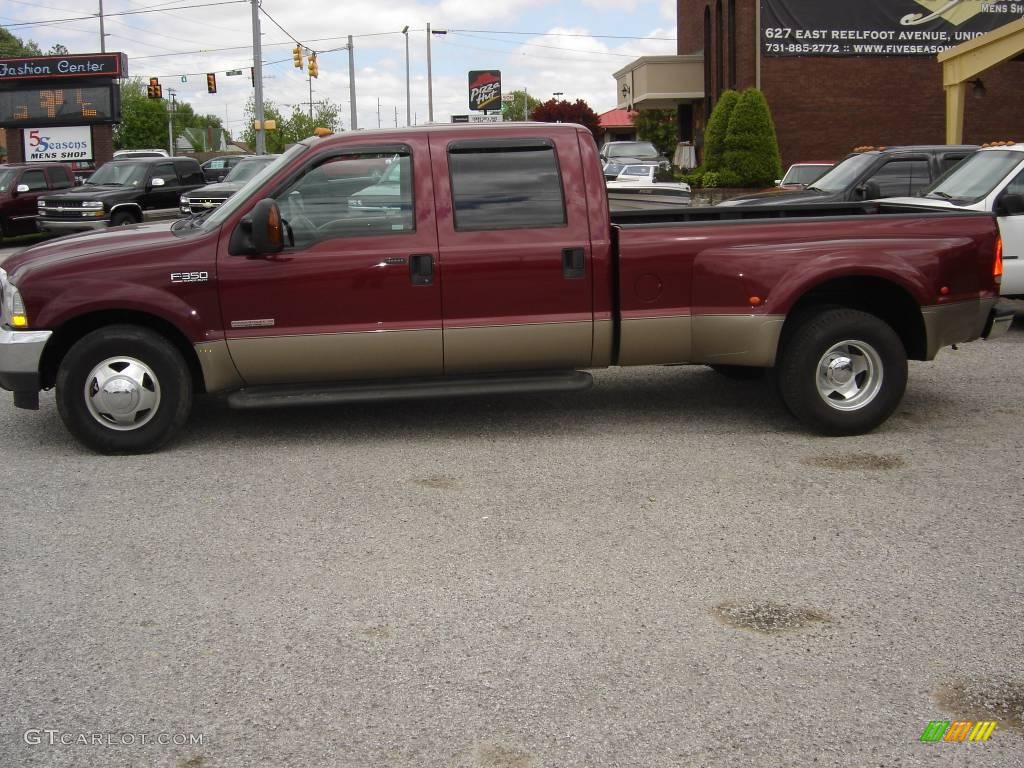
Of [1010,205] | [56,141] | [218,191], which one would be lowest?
[1010,205]

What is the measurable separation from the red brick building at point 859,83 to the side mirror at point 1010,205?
2585cm

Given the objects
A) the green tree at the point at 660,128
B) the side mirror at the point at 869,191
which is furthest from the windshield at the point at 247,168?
the green tree at the point at 660,128

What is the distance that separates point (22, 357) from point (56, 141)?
123 ft

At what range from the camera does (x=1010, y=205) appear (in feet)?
34.0

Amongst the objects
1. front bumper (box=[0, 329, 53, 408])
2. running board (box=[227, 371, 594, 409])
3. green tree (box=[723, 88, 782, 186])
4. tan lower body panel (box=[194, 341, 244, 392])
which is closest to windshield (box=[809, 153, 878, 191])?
running board (box=[227, 371, 594, 409])

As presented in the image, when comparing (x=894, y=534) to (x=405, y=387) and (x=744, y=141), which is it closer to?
(x=405, y=387)

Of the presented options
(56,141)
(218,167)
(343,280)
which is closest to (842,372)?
(343,280)

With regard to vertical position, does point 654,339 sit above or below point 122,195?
below

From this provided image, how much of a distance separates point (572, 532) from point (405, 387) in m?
1.92

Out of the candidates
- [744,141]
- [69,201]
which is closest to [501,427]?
[69,201]

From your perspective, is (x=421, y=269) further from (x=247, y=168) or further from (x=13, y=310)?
(x=247, y=168)

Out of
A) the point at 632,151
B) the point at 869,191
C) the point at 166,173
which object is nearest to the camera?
the point at 869,191

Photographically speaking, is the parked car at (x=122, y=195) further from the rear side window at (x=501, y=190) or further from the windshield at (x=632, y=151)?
the rear side window at (x=501, y=190)

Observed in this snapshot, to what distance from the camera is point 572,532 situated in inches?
216
